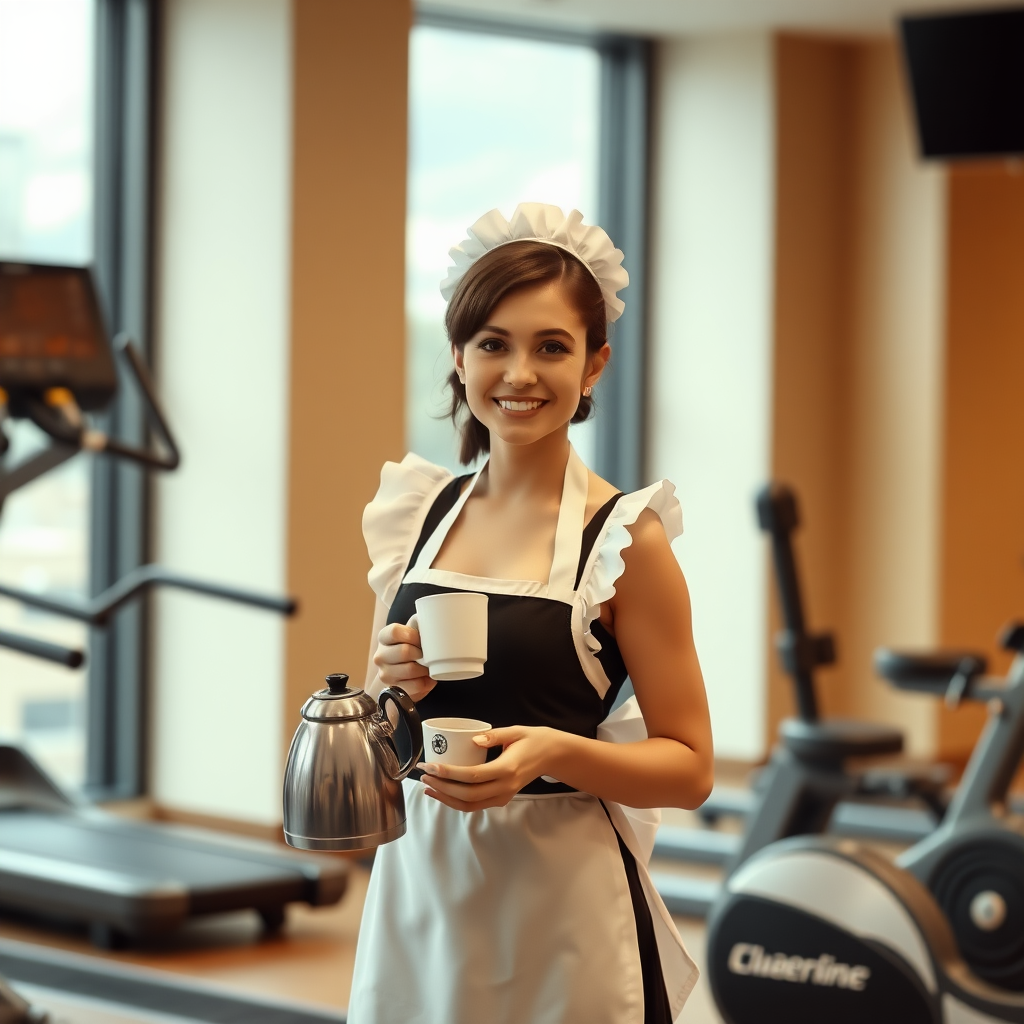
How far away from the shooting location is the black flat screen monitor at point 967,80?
4723 mm

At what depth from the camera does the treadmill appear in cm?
349

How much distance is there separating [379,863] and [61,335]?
2375mm

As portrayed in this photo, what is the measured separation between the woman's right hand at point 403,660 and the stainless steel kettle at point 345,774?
0.02m

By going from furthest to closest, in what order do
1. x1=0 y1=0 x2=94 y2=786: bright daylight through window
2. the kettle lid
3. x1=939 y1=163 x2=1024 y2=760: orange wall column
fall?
x1=939 y1=163 x2=1024 y2=760: orange wall column → x1=0 y1=0 x2=94 y2=786: bright daylight through window → the kettle lid

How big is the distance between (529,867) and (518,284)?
526 mm

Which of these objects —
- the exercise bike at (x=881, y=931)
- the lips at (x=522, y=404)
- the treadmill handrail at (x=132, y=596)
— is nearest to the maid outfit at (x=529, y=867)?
the lips at (x=522, y=404)

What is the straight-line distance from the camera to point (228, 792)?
487 cm

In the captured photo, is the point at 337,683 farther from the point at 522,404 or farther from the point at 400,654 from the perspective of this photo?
the point at 522,404

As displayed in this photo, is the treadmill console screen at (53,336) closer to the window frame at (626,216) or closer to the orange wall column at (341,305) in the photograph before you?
the orange wall column at (341,305)

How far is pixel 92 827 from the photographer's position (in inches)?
169

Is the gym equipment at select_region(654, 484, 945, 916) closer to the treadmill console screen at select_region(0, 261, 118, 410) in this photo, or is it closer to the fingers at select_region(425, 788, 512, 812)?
the treadmill console screen at select_region(0, 261, 118, 410)

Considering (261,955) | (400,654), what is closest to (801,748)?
(261,955)

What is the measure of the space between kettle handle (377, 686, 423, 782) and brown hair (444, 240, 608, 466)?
0.33m

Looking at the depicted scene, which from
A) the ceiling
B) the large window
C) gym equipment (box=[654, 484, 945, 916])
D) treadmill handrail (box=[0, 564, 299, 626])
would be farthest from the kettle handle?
the ceiling
